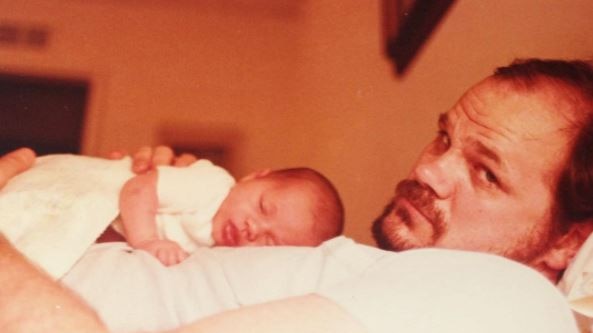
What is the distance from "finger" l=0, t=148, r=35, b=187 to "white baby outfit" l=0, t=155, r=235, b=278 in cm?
1

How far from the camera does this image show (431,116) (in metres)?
1.38

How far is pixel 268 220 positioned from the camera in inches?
46.0

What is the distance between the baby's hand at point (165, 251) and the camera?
0.93m

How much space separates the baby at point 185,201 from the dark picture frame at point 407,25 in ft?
1.49

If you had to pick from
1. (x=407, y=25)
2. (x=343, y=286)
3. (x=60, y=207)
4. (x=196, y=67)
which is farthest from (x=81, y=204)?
(x=196, y=67)

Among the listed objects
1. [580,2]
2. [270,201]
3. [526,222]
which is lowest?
[270,201]

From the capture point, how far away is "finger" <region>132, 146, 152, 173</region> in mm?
1204

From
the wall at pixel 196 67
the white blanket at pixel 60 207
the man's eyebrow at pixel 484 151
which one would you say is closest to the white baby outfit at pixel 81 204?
the white blanket at pixel 60 207

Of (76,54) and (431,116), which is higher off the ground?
(431,116)

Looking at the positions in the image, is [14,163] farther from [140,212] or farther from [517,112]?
[517,112]

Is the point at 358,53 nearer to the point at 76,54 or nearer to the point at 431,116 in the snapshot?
the point at 431,116

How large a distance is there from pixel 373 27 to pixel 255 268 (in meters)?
1.31

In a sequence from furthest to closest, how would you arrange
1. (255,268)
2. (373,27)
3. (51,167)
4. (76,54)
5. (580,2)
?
(76,54) → (373,27) → (51,167) → (580,2) → (255,268)

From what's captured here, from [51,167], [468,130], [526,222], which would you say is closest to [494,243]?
[526,222]
